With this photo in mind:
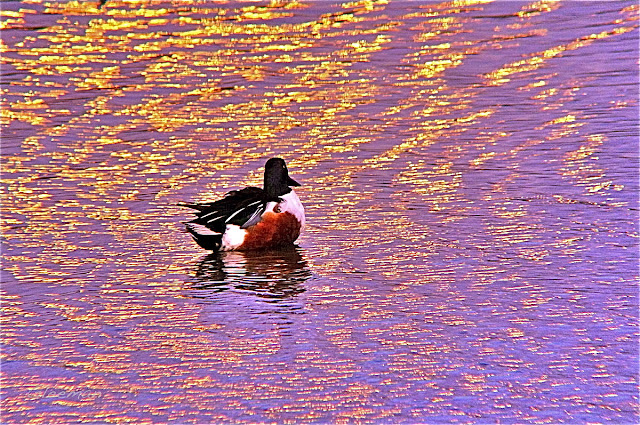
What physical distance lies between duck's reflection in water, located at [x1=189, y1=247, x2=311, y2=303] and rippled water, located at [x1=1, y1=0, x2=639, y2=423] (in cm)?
3

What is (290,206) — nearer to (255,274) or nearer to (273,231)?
(273,231)

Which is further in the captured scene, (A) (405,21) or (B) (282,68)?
(A) (405,21)

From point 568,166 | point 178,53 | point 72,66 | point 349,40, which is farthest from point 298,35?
point 568,166

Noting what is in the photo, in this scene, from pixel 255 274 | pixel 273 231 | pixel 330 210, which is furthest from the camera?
pixel 330 210

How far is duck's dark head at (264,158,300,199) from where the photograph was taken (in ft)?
31.2

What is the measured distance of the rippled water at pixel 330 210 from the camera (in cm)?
622

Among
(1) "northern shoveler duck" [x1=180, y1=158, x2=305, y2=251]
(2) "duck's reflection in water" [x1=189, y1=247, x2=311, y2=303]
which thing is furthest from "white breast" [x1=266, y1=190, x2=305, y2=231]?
(2) "duck's reflection in water" [x1=189, y1=247, x2=311, y2=303]

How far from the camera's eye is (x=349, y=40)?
1546cm

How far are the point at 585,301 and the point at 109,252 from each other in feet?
11.7

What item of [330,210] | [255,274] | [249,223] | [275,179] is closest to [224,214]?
[249,223]

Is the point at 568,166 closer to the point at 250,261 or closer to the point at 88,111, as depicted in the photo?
the point at 250,261

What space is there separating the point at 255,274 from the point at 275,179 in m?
1.16

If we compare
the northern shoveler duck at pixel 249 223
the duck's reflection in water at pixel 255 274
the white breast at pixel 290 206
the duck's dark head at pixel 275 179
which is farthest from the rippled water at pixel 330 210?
the duck's dark head at pixel 275 179

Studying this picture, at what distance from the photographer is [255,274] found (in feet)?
28.3
